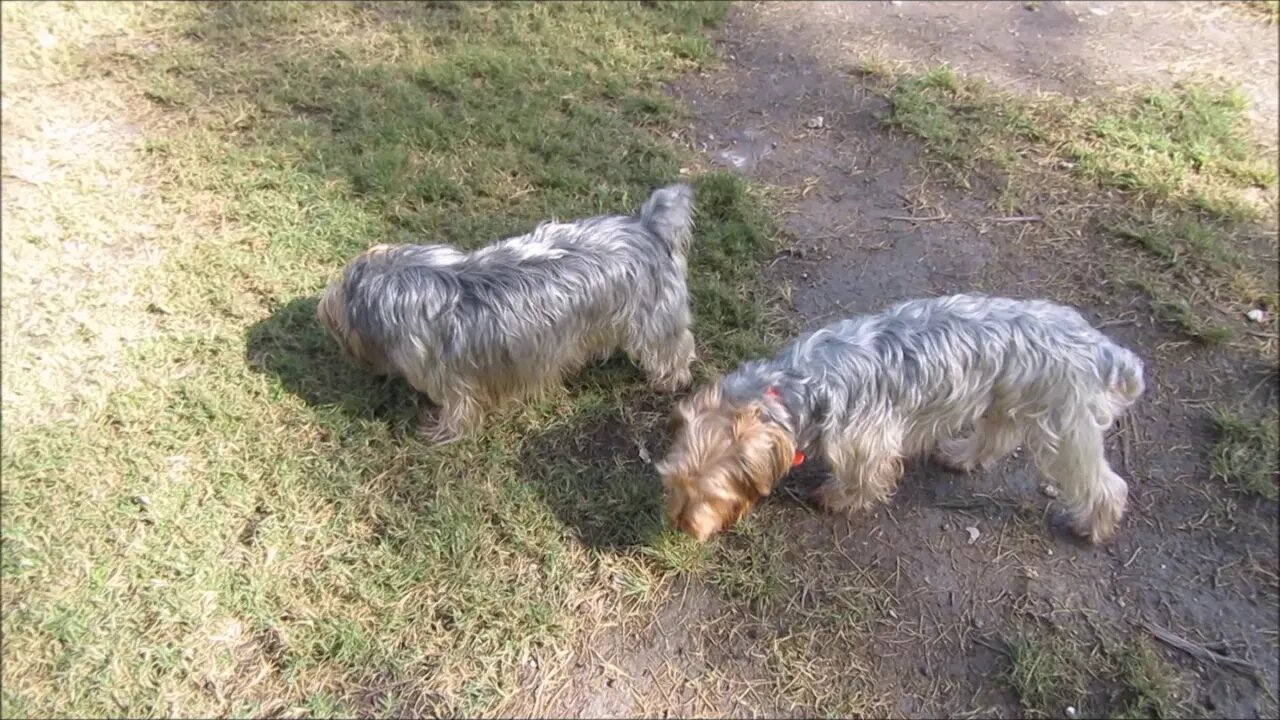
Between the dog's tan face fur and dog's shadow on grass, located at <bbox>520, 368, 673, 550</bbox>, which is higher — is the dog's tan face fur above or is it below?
above

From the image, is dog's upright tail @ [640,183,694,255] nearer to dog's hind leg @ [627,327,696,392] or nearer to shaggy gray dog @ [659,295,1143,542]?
dog's hind leg @ [627,327,696,392]

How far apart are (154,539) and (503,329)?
2119 mm

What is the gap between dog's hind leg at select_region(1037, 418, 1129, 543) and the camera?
11.1ft

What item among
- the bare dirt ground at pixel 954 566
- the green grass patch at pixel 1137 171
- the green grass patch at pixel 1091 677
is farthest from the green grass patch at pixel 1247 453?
the green grass patch at pixel 1091 677

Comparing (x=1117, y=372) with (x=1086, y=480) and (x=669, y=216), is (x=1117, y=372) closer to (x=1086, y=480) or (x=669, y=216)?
(x=1086, y=480)

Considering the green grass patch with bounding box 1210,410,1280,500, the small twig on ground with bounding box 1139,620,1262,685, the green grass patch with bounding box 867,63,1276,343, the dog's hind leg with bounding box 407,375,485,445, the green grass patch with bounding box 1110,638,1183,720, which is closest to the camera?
the green grass patch with bounding box 1110,638,1183,720

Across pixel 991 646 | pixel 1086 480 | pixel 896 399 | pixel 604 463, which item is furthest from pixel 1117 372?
pixel 604 463

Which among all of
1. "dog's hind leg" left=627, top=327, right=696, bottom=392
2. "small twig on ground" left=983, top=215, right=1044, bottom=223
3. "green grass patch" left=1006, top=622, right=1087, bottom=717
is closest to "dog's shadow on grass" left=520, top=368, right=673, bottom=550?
"dog's hind leg" left=627, top=327, right=696, bottom=392

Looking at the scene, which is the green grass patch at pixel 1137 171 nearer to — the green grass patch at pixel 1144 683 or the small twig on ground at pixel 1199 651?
the small twig on ground at pixel 1199 651

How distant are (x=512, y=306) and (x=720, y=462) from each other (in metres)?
1.31

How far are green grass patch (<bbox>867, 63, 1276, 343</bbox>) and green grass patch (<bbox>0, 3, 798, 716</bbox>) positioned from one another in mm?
1882

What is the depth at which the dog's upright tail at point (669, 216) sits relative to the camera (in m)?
4.03

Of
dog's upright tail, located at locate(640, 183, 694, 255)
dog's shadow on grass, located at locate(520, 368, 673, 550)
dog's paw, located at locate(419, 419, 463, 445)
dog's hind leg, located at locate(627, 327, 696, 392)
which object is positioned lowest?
dog's shadow on grass, located at locate(520, 368, 673, 550)

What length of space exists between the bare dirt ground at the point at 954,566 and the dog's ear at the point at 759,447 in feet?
2.66
